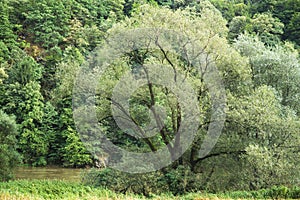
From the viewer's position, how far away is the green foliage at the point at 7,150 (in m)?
20.5

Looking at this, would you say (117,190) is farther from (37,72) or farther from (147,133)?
(37,72)

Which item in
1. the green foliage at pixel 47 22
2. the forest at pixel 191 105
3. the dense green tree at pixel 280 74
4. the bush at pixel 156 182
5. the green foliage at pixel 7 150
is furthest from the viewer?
the green foliage at pixel 47 22

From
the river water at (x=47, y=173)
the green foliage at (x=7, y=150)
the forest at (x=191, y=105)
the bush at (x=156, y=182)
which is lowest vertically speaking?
the river water at (x=47, y=173)

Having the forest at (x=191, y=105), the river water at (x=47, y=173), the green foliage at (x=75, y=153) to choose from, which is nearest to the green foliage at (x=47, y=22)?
the green foliage at (x=75, y=153)

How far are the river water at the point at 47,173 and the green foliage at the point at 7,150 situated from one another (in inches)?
153

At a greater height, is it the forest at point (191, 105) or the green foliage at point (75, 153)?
the forest at point (191, 105)

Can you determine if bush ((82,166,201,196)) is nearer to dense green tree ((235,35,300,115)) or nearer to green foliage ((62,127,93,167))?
dense green tree ((235,35,300,115))

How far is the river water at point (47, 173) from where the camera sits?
2601cm

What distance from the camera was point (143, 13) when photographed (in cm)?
1725

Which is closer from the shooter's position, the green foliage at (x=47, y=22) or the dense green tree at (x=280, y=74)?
the dense green tree at (x=280, y=74)

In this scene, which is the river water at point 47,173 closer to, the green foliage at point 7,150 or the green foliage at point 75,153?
the green foliage at point 75,153

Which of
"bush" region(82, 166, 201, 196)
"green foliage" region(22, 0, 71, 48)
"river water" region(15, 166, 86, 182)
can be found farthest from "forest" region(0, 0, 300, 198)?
"green foliage" region(22, 0, 71, 48)

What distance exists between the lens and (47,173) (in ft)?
91.8

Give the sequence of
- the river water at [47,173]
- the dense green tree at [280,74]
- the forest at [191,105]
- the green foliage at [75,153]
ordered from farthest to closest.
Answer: the green foliage at [75,153] < the river water at [47,173] < the dense green tree at [280,74] < the forest at [191,105]
